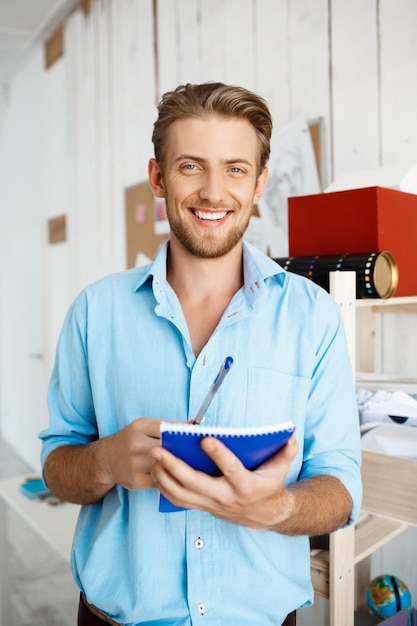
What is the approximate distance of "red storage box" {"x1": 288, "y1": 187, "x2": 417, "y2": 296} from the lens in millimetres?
1290

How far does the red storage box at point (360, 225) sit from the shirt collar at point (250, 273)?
26 cm

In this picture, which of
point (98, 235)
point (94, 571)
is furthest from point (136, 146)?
point (94, 571)

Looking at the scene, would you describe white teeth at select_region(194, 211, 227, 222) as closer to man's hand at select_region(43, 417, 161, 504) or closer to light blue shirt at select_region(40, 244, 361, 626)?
light blue shirt at select_region(40, 244, 361, 626)

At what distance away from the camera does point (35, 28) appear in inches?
157

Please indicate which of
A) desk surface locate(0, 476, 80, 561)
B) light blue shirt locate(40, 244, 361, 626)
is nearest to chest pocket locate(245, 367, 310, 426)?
light blue shirt locate(40, 244, 361, 626)

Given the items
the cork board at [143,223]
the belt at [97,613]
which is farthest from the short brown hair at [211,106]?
the cork board at [143,223]

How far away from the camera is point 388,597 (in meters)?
1.56

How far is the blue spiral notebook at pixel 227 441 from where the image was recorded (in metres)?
0.71

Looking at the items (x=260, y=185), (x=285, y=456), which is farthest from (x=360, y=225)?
(x=285, y=456)

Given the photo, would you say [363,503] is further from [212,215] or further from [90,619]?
[212,215]

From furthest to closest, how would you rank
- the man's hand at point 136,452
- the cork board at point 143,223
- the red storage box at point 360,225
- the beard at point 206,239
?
the cork board at point 143,223, the red storage box at point 360,225, the beard at point 206,239, the man's hand at point 136,452

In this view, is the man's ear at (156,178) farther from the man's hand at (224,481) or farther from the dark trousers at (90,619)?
the dark trousers at (90,619)

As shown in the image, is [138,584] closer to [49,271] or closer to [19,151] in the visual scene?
[49,271]

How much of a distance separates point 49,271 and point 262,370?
142 inches
